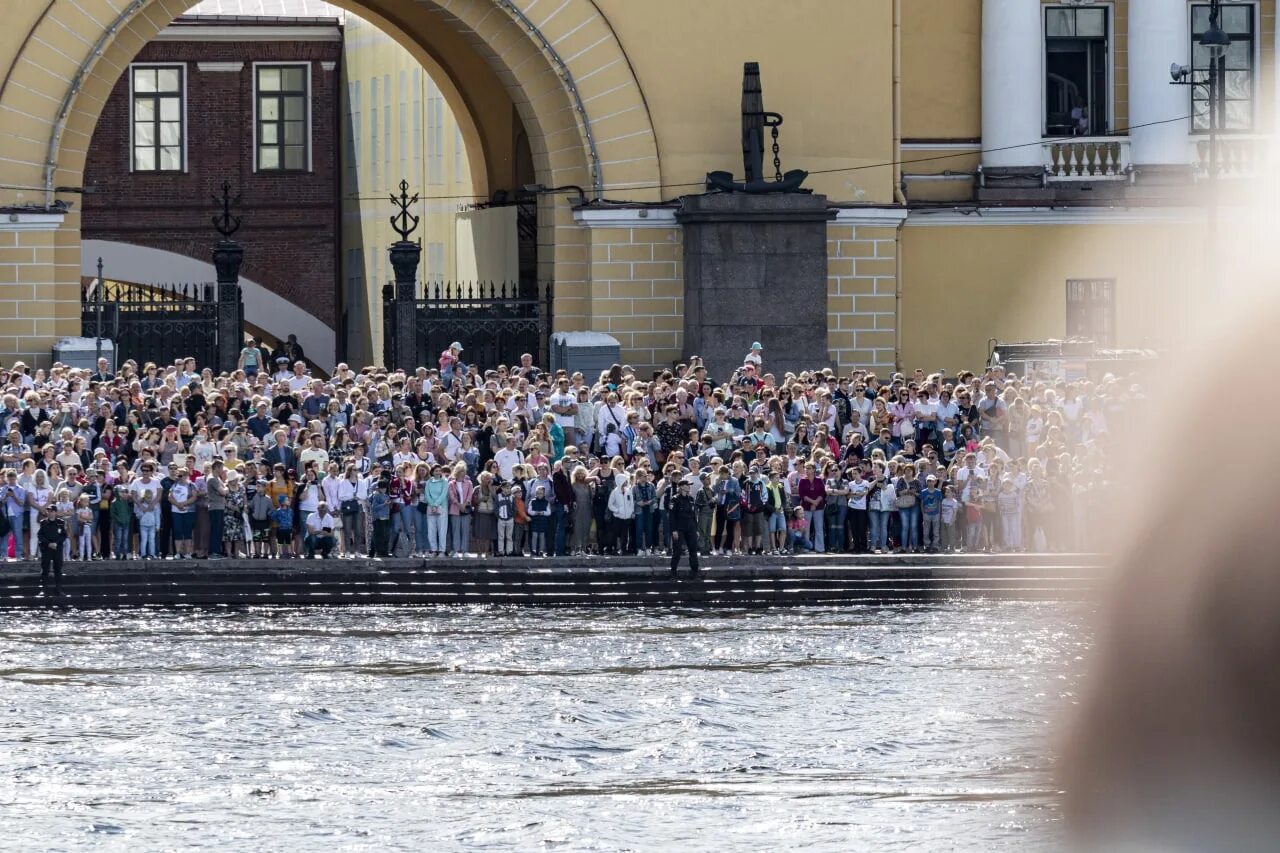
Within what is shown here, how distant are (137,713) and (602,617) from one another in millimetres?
6833

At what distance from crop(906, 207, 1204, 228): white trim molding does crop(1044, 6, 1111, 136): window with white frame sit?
1465 millimetres

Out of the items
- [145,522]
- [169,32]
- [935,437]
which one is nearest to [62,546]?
[145,522]

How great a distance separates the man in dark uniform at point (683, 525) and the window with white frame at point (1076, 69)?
53.6 ft

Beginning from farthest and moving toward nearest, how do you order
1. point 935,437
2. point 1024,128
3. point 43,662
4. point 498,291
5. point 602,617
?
1. point 498,291
2. point 1024,128
3. point 935,437
4. point 602,617
5. point 43,662

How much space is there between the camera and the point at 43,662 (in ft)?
97.8

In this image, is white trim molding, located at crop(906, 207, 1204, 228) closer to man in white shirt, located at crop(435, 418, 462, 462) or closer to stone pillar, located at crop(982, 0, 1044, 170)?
stone pillar, located at crop(982, 0, 1044, 170)

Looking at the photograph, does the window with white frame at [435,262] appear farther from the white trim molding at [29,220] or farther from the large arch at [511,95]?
the white trim molding at [29,220]

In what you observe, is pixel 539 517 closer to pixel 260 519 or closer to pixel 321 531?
pixel 321 531

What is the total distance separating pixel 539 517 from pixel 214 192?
32.7 metres

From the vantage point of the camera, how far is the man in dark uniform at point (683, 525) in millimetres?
33812

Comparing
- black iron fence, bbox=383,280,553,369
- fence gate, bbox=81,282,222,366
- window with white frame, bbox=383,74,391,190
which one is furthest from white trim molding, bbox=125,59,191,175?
fence gate, bbox=81,282,222,366

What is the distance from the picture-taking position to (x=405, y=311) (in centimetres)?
4381

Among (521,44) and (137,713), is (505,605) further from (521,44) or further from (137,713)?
(521,44)

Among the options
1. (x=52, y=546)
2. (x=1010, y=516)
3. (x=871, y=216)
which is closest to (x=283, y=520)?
(x=52, y=546)
